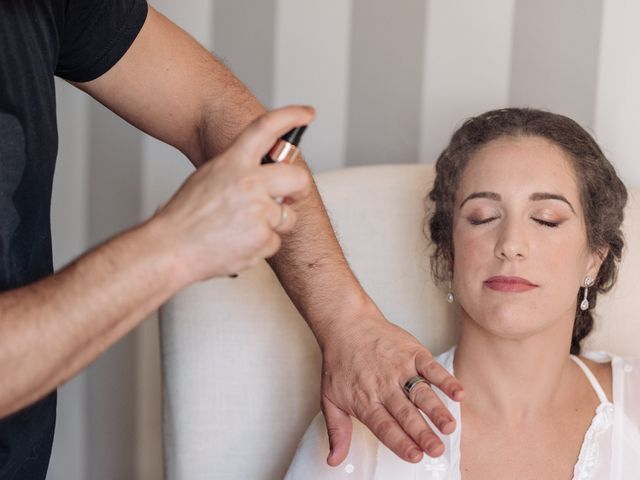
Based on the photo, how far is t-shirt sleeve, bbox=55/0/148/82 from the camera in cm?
138

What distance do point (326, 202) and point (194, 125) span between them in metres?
0.33

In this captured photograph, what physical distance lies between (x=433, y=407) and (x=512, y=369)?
31 centimetres

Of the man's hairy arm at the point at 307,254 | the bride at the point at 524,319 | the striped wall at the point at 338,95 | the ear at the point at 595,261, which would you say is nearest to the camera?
the man's hairy arm at the point at 307,254

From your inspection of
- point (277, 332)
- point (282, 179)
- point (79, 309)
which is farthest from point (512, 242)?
point (79, 309)

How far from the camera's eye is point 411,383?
130 centimetres

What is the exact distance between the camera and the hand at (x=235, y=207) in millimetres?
934

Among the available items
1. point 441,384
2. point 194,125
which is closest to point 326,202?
point 194,125

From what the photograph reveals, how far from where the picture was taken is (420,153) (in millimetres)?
2047

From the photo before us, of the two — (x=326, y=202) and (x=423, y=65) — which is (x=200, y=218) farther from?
(x=423, y=65)

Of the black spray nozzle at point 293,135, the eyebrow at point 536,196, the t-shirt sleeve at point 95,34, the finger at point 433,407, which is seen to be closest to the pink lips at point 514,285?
the eyebrow at point 536,196

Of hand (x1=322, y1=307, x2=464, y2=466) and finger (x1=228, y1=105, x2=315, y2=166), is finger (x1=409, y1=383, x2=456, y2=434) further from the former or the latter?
finger (x1=228, y1=105, x2=315, y2=166)

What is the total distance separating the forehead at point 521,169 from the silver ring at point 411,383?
34 centimetres

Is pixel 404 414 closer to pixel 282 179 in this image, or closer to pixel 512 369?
pixel 512 369

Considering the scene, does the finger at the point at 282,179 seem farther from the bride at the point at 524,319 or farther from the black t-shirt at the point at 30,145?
the bride at the point at 524,319
